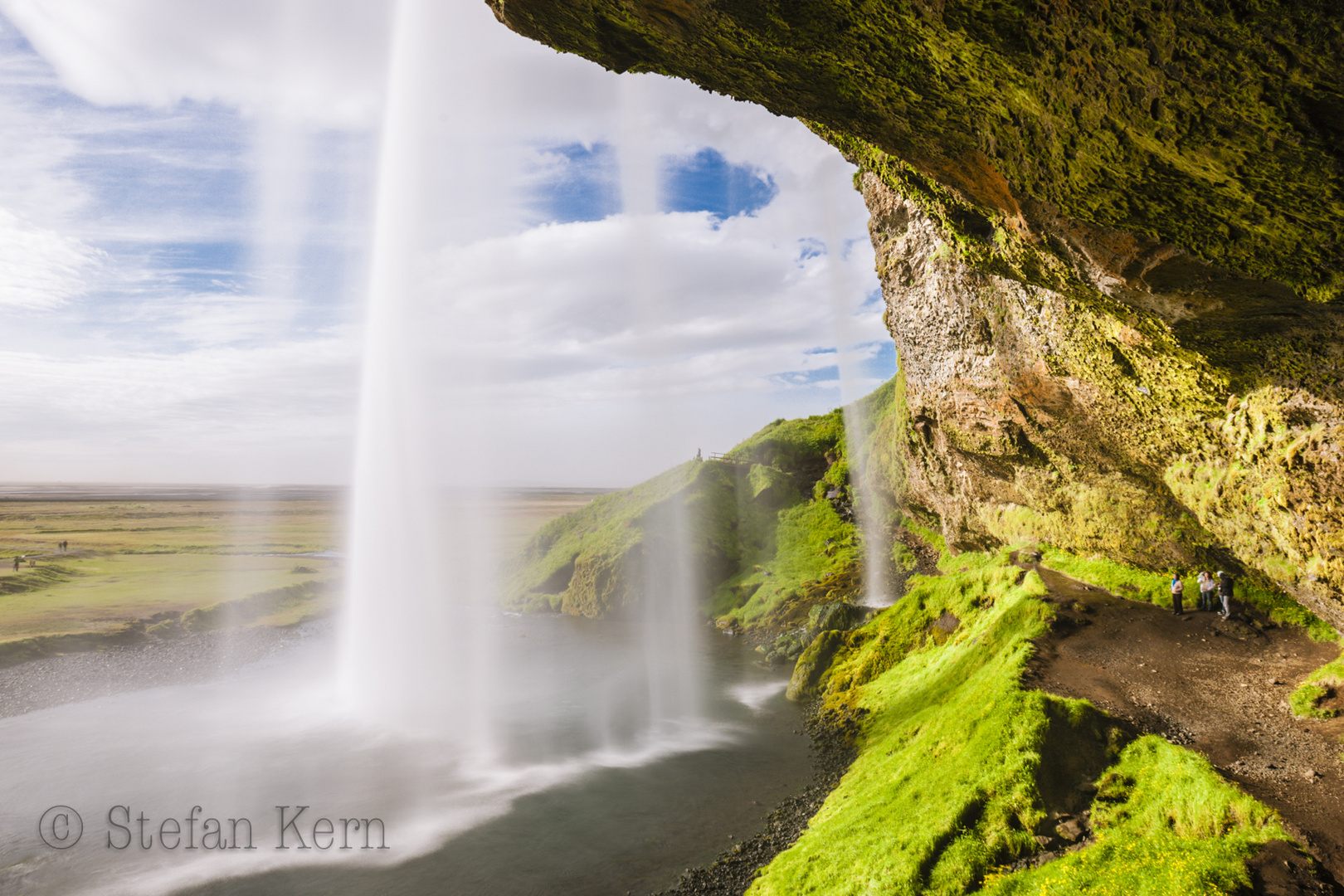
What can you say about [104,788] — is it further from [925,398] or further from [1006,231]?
[925,398]

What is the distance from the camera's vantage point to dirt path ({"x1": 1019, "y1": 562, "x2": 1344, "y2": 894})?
32.5ft

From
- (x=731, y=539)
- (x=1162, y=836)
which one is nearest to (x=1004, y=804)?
(x=1162, y=836)

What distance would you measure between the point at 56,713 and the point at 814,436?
55301 millimetres

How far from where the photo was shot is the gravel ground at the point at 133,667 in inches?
1145

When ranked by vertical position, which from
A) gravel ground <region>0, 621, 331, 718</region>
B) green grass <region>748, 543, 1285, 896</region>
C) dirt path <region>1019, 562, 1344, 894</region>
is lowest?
gravel ground <region>0, 621, 331, 718</region>

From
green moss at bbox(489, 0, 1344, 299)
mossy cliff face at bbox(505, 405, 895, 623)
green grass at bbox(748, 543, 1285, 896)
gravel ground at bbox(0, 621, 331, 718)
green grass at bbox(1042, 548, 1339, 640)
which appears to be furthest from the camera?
mossy cliff face at bbox(505, 405, 895, 623)

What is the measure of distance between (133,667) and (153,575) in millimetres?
31878

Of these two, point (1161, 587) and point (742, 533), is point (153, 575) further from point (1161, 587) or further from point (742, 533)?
point (1161, 587)

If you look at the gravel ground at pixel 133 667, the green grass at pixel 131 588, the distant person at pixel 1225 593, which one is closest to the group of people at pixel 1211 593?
the distant person at pixel 1225 593

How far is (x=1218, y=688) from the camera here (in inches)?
560

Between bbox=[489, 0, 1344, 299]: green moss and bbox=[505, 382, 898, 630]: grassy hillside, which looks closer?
bbox=[489, 0, 1344, 299]: green moss

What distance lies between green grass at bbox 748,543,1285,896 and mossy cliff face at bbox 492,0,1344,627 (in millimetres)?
5859

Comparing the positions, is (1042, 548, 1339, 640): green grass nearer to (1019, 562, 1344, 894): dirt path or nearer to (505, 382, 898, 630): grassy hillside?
(1019, 562, 1344, 894): dirt path

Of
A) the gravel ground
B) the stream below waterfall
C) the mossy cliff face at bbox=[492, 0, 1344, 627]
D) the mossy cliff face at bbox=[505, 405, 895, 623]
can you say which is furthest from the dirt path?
the gravel ground
